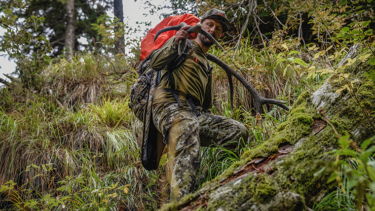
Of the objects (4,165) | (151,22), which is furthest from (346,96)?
(151,22)

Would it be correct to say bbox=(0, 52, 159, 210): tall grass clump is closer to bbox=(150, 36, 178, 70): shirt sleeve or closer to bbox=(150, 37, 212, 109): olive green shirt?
bbox=(150, 37, 212, 109): olive green shirt

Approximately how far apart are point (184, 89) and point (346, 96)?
1.55 meters

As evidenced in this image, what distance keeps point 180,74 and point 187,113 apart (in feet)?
1.56

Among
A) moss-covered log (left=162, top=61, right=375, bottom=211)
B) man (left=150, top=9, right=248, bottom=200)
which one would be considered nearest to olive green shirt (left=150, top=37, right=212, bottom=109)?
man (left=150, top=9, right=248, bottom=200)

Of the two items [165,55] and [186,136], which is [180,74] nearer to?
[165,55]

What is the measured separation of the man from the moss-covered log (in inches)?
29.5

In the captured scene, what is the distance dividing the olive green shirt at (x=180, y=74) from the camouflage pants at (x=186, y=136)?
0.16 meters

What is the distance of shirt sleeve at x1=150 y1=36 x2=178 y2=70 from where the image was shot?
2.47 m

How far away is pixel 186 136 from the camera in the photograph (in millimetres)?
2396

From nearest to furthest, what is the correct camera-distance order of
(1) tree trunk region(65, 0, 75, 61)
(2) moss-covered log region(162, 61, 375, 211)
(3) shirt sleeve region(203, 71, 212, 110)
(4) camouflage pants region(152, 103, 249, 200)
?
(2) moss-covered log region(162, 61, 375, 211) → (4) camouflage pants region(152, 103, 249, 200) → (3) shirt sleeve region(203, 71, 212, 110) → (1) tree trunk region(65, 0, 75, 61)

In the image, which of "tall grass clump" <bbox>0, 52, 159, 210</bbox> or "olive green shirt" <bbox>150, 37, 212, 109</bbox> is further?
"tall grass clump" <bbox>0, 52, 159, 210</bbox>

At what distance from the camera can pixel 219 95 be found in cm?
463

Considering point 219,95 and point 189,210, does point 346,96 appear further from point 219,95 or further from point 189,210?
point 219,95

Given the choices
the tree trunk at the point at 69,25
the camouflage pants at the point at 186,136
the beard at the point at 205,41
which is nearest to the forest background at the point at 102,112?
the camouflage pants at the point at 186,136
